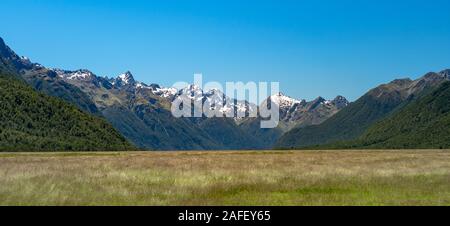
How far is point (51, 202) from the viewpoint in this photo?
79.3ft

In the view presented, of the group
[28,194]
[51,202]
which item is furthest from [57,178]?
[51,202]

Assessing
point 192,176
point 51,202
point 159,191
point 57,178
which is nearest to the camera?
point 51,202

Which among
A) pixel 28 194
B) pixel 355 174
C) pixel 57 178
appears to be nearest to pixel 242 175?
pixel 355 174

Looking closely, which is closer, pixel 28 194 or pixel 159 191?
pixel 28 194

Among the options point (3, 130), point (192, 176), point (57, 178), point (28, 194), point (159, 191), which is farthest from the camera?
point (3, 130)
